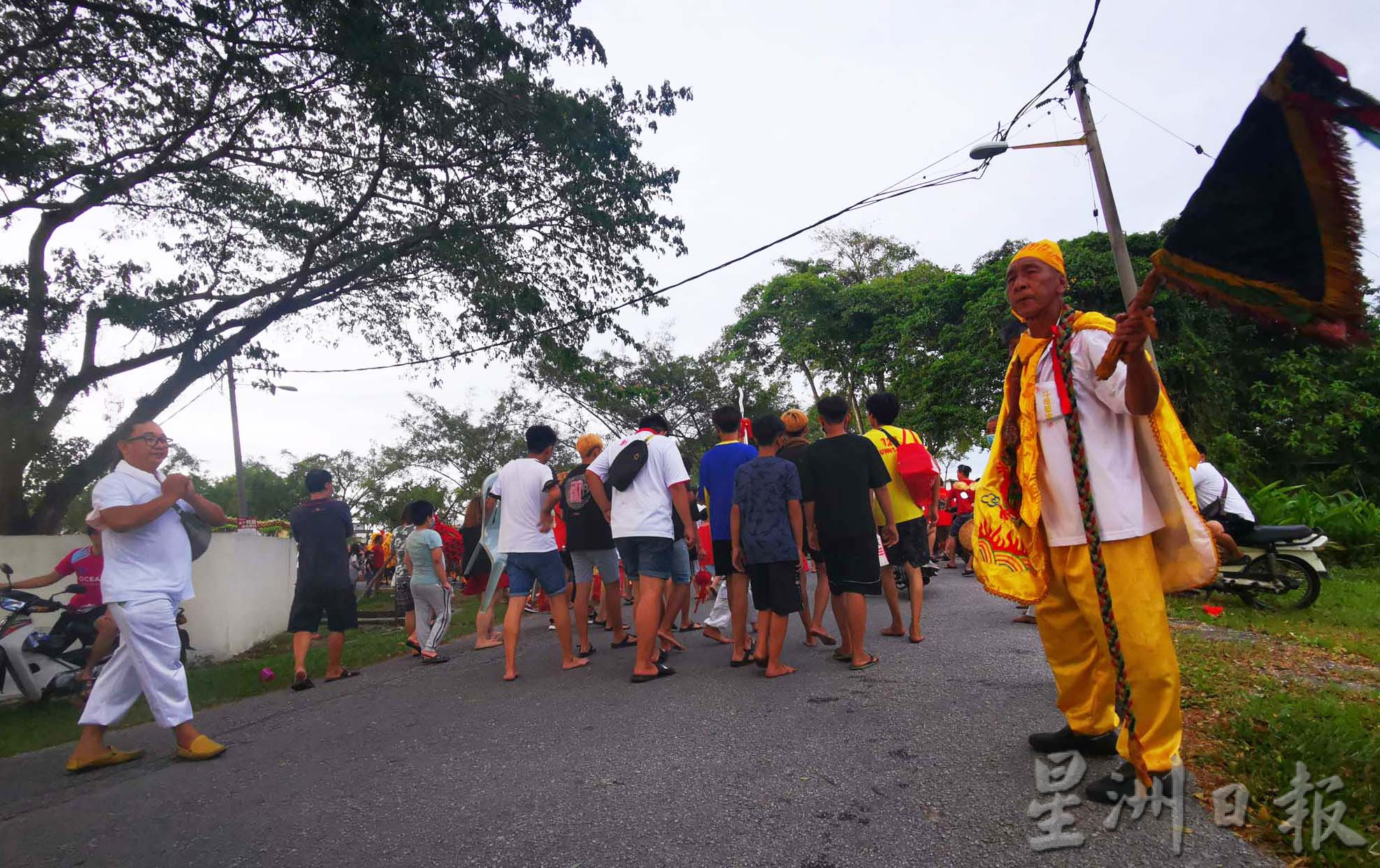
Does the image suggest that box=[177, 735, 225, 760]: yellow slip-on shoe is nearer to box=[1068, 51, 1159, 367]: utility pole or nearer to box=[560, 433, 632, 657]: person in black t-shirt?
box=[560, 433, 632, 657]: person in black t-shirt

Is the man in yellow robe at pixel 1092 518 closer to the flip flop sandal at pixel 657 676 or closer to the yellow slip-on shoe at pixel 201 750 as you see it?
the flip flop sandal at pixel 657 676

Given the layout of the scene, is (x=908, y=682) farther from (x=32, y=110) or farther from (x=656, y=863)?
(x=32, y=110)

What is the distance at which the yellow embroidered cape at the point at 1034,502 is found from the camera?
2637 millimetres

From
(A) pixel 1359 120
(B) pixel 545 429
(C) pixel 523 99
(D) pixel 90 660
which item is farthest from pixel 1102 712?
(C) pixel 523 99

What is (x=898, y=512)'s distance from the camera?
623 centimetres

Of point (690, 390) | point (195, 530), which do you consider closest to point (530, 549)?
point (195, 530)

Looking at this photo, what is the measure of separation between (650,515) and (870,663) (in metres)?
1.80

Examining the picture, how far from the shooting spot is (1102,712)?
→ 9.58 ft

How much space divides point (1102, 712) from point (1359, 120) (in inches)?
81.7

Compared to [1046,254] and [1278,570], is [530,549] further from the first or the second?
[1278,570]

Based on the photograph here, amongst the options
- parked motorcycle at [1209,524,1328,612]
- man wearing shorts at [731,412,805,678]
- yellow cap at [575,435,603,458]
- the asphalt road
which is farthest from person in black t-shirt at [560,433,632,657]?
parked motorcycle at [1209,524,1328,612]

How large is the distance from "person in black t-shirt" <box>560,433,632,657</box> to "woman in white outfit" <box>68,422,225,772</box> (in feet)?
8.85

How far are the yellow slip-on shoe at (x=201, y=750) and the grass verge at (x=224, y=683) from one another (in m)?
1.82

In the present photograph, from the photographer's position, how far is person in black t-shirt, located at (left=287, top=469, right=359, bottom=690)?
255 inches
